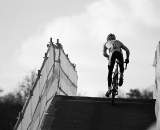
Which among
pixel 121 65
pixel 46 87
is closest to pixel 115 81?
pixel 121 65

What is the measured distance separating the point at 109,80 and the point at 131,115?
1.02 metres

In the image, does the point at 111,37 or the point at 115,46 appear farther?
the point at 111,37

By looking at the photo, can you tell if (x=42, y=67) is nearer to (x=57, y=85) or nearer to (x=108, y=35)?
(x=57, y=85)

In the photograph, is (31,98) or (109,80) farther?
(31,98)

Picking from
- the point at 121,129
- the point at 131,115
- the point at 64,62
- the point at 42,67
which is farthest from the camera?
the point at 64,62

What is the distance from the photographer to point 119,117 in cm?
1091

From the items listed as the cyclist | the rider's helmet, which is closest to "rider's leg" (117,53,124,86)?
the cyclist

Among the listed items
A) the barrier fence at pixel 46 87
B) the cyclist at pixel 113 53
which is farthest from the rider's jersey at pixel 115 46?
the barrier fence at pixel 46 87

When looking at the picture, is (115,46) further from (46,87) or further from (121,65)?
(46,87)

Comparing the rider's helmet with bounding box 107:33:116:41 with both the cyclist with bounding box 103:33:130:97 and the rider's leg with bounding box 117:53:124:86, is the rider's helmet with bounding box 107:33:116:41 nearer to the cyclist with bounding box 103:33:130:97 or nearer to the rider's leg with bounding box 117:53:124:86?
the cyclist with bounding box 103:33:130:97

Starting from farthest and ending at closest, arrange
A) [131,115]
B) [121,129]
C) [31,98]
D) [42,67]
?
[42,67], [31,98], [131,115], [121,129]

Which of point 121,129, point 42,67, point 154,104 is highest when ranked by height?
point 42,67

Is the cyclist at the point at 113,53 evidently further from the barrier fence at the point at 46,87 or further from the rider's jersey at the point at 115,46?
the barrier fence at the point at 46,87

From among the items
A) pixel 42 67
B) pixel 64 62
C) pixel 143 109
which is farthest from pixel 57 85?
pixel 143 109
